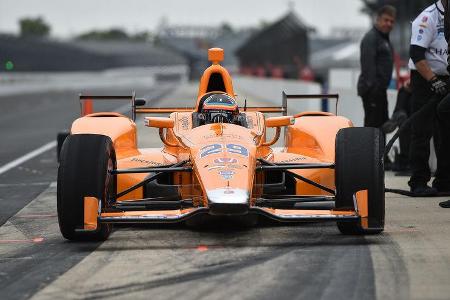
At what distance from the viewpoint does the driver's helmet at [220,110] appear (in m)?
9.42

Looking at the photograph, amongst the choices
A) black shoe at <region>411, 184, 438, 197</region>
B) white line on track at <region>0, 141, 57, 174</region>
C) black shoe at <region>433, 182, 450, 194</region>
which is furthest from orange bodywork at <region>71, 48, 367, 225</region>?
white line on track at <region>0, 141, 57, 174</region>

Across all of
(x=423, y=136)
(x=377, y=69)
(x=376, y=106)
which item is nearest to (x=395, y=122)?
(x=376, y=106)

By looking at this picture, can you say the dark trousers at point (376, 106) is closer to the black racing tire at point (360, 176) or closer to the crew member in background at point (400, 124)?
the crew member in background at point (400, 124)

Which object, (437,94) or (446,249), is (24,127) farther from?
(446,249)

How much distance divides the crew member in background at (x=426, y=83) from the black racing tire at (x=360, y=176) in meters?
2.66

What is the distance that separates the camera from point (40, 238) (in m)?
8.52

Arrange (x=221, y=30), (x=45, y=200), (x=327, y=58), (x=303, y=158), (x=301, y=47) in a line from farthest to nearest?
(x=221, y=30), (x=327, y=58), (x=301, y=47), (x=45, y=200), (x=303, y=158)

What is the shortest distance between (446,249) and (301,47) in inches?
1188

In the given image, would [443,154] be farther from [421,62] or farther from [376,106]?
[376,106]

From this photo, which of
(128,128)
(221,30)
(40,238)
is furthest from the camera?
(221,30)

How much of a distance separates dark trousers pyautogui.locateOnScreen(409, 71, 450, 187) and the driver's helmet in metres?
2.28

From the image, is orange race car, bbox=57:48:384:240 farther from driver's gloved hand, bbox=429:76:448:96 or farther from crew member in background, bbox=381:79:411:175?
crew member in background, bbox=381:79:411:175

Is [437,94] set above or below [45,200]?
above

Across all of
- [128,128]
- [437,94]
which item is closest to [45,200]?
[128,128]
